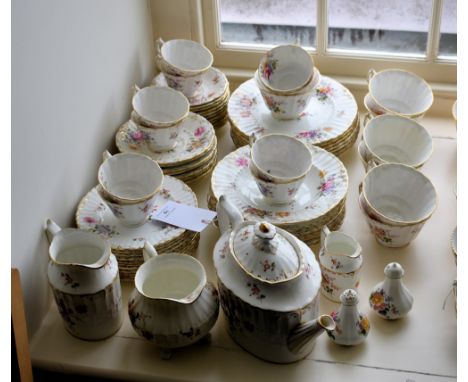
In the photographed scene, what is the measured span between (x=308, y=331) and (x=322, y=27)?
106 cm

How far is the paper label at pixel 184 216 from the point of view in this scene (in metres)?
1.76

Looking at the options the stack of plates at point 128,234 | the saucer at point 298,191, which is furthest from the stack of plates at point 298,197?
the stack of plates at point 128,234

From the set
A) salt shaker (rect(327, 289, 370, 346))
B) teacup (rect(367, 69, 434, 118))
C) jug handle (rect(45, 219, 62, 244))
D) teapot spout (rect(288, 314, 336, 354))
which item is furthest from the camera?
teacup (rect(367, 69, 434, 118))

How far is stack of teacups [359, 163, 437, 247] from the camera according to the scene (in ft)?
5.69

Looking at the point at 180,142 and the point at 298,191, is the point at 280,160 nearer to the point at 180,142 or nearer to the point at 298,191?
the point at 298,191

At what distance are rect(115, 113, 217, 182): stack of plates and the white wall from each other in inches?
2.0

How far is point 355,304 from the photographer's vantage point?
152 cm

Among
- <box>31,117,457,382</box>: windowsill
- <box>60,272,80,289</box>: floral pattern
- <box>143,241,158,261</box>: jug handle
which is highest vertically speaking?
<box>60,272,80,289</box>: floral pattern

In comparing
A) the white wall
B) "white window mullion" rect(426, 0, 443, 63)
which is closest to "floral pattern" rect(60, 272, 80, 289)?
the white wall

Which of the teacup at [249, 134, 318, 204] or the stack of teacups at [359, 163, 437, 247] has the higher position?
the teacup at [249, 134, 318, 204]

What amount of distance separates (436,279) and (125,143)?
33.2 inches

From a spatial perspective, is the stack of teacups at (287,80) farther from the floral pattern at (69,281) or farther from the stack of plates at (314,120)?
the floral pattern at (69,281)

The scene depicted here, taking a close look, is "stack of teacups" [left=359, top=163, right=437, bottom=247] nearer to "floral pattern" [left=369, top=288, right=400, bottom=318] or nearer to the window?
"floral pattern" [left=369, top=288, right=400, bottom=318]

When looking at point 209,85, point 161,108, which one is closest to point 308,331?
point 161,108
